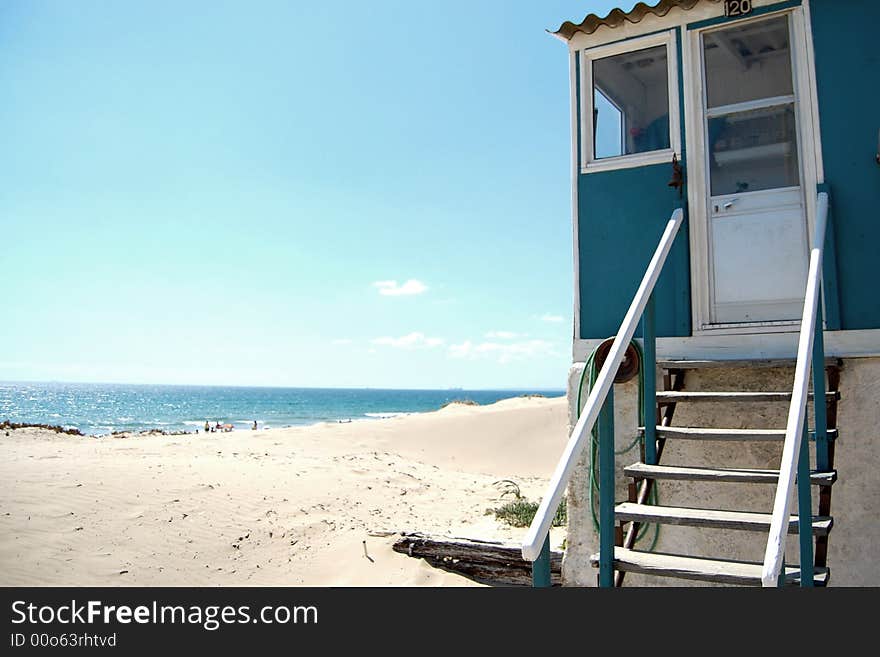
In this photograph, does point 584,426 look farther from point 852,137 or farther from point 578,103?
point 578,103

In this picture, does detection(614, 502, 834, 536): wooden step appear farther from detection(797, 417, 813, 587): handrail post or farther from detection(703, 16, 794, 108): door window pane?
detection(703, 16, 794, 108): door window pane

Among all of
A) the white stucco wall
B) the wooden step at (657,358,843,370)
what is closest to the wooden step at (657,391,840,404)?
the wooden step at (657,358,843,370)

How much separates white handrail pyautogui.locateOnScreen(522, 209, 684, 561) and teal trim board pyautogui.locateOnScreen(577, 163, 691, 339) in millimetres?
532

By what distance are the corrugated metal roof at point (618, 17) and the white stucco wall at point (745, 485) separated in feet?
9.64

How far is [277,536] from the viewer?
24.3 feet

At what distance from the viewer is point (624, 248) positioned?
5.54 metres

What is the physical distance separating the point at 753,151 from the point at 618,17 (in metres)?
1.60

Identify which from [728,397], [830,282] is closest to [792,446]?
[728,397]

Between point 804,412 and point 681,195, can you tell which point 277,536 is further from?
point 804,412

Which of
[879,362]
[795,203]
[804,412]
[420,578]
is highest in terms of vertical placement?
[795,203]

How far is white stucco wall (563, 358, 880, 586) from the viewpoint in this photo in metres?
4.49

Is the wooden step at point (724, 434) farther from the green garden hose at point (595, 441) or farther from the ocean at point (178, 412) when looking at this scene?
the ocean at point (178, 412)
